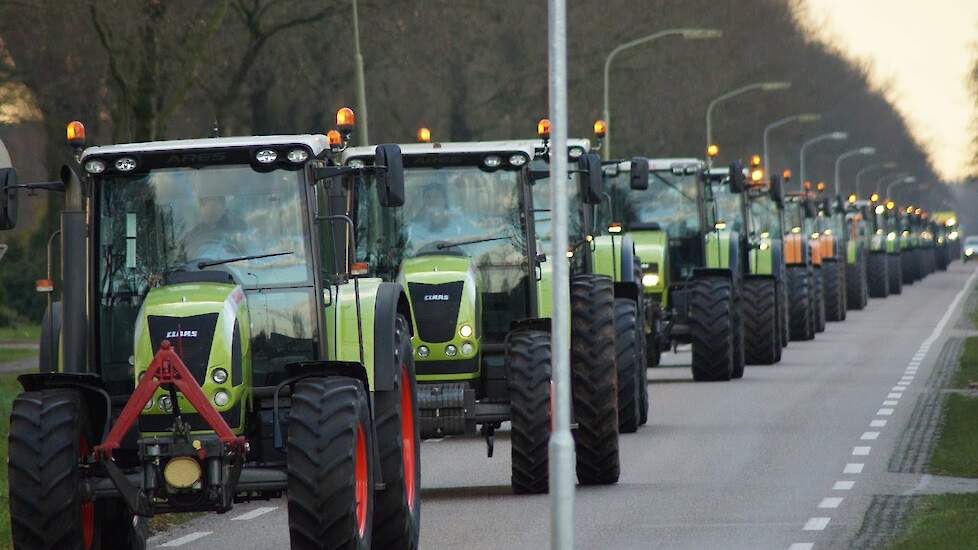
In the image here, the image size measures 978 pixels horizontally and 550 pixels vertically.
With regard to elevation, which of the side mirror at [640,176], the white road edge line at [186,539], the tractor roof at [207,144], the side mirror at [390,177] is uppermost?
the side mirror at [640,176]

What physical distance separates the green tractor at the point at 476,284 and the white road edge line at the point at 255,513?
1152 millimetres

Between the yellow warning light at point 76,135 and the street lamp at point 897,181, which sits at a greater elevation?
the street lamp at point 897,181

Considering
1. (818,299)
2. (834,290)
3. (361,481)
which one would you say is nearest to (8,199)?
(361,481)

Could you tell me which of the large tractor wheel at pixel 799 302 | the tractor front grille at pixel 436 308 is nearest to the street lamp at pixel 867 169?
the large tractor wheel at pixel 799 302

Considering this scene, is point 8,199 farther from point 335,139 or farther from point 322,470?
point 335,139

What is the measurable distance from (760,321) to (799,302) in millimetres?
7209

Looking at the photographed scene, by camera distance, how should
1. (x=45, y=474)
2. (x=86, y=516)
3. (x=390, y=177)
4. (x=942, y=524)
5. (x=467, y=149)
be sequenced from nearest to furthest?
(x=45, y=474)
(x=86, y=516)
(x=390, y=177)
(x=942, y=524)
(x=467, y=149)

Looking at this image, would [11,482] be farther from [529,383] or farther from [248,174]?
[529,383]

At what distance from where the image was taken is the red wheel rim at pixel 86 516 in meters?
11.7

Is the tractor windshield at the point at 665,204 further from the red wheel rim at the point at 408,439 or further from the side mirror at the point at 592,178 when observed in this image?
the red wheel rim at the point at 408,439

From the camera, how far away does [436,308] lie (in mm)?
16688

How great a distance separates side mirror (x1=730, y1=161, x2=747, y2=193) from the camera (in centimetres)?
3127

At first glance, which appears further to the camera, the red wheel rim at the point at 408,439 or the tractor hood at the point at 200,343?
the red wheel rim at the point at 408,439

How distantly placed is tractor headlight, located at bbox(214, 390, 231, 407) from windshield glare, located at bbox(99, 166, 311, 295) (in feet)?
2.78
